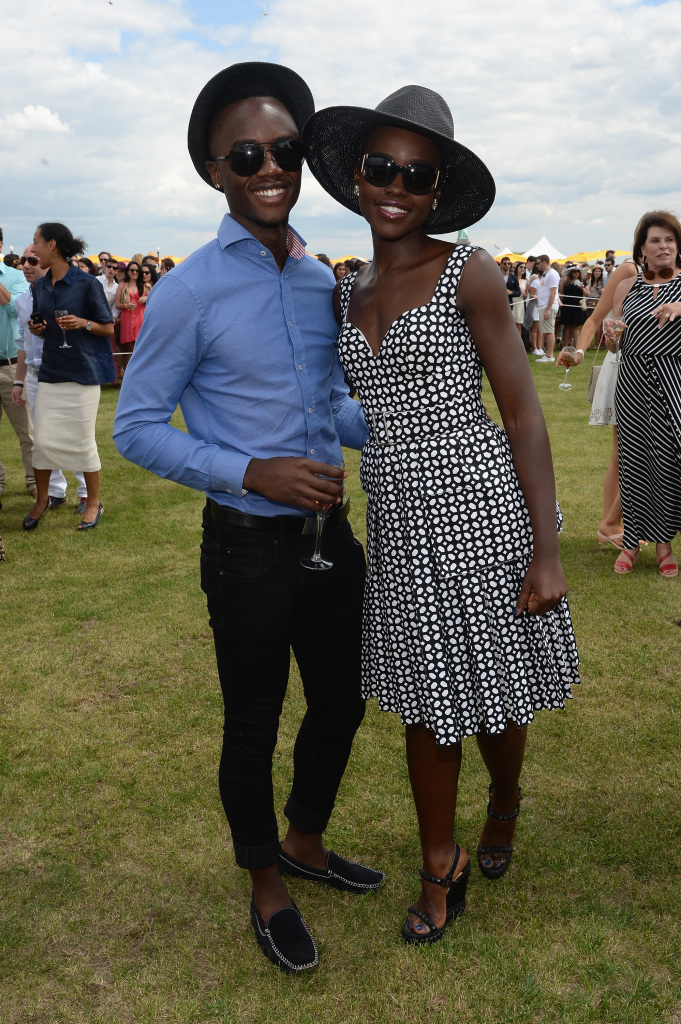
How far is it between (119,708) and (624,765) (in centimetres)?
245

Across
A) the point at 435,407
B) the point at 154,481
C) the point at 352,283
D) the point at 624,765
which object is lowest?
the point at 154,481

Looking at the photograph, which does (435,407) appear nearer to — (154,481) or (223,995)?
(223,995)

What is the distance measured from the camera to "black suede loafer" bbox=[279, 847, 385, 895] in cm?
301

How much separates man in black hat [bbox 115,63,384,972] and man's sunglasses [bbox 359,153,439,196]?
0.21 m

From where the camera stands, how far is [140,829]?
3379 millimetres

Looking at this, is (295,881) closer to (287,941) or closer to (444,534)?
(287,941)

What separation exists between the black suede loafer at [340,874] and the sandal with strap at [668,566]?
12.6ft

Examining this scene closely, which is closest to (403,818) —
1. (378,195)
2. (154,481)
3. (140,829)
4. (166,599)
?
(140,829)

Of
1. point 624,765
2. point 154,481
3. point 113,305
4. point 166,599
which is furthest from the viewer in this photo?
point 113,305

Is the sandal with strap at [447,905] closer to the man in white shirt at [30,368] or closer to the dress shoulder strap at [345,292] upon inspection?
the dress shoulder strap at [345,292]

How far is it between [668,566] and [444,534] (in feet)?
13.9

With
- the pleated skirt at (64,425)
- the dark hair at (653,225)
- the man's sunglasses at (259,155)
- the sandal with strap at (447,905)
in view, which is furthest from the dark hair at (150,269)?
the sandal with strap at (447,905)

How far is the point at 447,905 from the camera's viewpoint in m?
2.83

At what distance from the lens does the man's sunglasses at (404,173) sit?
2359mm
